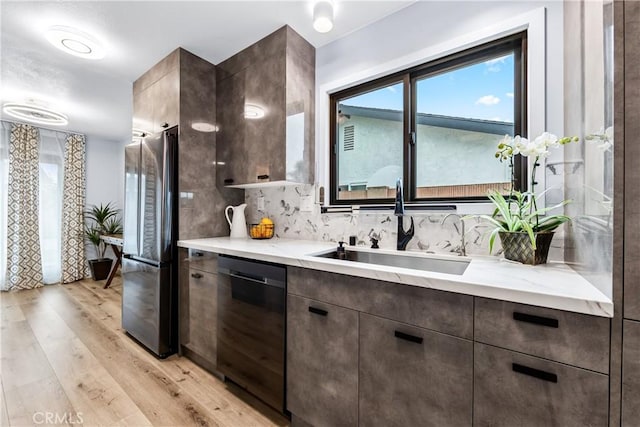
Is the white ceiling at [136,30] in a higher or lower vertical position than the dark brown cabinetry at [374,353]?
higher

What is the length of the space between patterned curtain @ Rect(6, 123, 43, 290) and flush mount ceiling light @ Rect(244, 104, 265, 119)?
4.24 metres

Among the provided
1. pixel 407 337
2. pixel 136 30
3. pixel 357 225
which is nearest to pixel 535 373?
pixel 407 337

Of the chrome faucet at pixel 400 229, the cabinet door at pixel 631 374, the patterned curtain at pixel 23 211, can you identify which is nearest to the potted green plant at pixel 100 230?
the patterned curtain at pixel 23 211

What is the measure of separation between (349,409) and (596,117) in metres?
1.47

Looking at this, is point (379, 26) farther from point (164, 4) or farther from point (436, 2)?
point (164, 4)

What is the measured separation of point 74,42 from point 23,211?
11.2ft

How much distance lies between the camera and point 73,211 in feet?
14.7

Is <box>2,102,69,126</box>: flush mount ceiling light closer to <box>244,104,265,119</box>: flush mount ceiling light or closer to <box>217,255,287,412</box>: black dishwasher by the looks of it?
<box>244,104,265,119</box>: flush mount ceiling light

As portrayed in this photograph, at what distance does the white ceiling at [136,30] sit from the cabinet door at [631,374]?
1989mm

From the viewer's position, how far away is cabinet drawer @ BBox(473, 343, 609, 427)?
2.45 ft

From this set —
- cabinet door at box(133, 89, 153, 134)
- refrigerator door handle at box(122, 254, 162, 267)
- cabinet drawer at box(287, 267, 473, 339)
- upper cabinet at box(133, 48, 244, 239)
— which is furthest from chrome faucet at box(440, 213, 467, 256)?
cabinet door at box(133, 89, 153, 134)

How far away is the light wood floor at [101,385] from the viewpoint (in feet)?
4.95

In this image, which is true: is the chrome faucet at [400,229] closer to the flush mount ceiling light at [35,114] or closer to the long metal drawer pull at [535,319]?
the long metal drawer pull at [535,319]

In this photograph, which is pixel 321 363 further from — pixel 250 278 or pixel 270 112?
pixel 270 112
